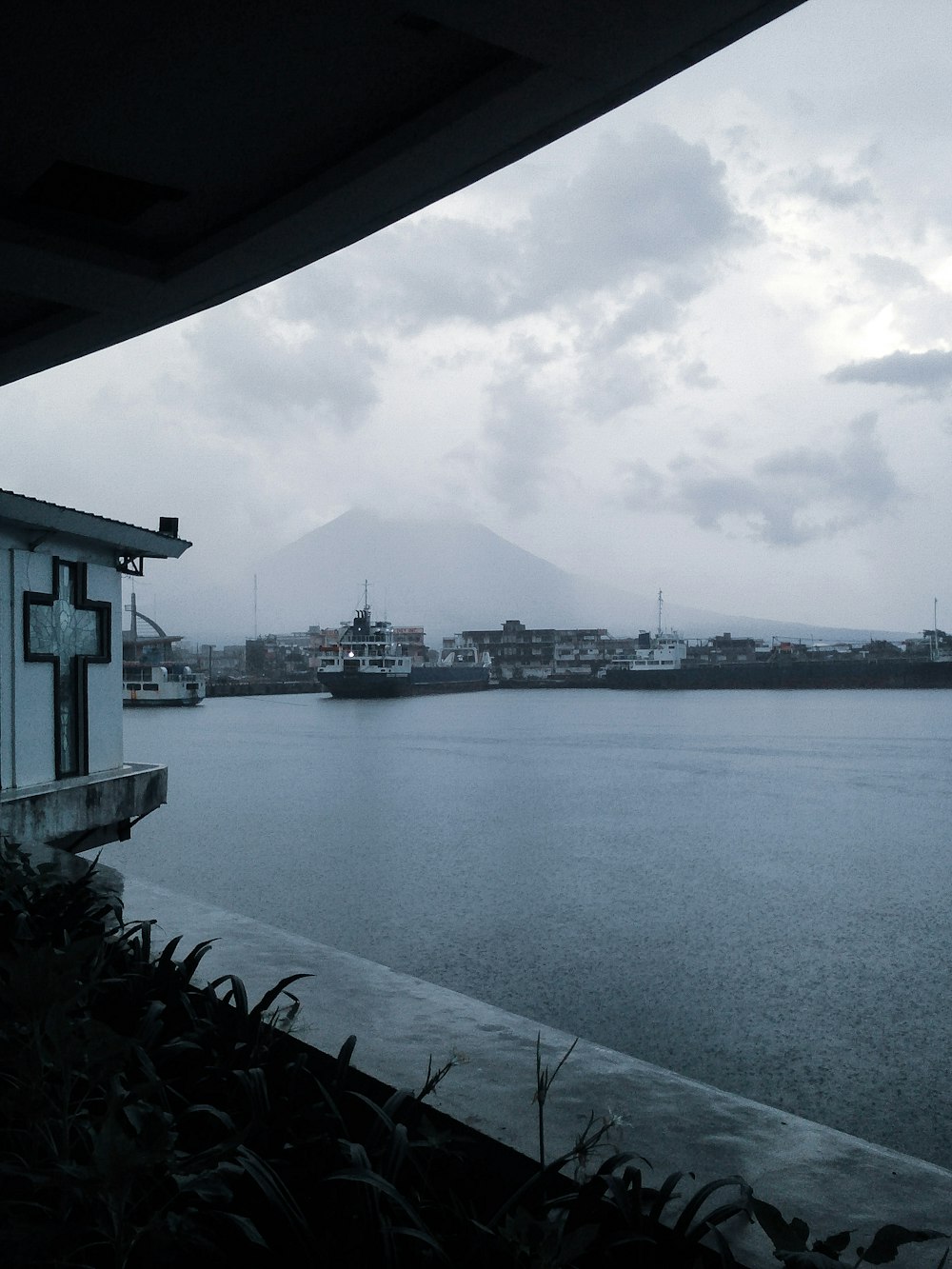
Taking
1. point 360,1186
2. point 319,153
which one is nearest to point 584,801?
point 319,153

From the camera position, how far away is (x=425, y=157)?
11.2 ft

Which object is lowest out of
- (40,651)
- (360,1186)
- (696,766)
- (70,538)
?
(696,766)

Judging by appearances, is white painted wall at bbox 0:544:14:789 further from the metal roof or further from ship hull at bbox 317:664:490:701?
ship hull at bbox 317:664:490:701

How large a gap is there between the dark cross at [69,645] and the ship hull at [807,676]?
80.2 meters

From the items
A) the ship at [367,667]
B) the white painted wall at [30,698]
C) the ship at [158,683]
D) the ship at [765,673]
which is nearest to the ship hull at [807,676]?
the ship at [765,673]

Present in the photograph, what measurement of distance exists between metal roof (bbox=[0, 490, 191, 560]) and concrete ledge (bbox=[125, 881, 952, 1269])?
4088 mm

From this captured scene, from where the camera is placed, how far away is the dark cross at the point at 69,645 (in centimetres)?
691

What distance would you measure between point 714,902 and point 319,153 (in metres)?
9.52

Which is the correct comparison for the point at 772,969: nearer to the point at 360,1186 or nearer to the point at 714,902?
the point at 714,902

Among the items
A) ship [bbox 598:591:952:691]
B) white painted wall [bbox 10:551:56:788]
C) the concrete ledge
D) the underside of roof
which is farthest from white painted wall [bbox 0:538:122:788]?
ship [bbox 598:591:952:691]

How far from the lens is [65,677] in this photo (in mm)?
7156

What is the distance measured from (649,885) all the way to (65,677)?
7.68 m

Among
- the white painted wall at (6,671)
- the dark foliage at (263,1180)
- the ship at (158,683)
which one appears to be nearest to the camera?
the dark foliage at (263,1180)

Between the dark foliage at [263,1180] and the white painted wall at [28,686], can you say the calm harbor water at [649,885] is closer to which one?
the white painted wall at [28,686]
